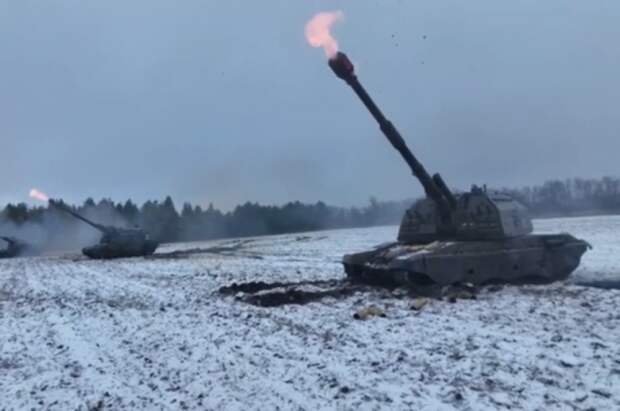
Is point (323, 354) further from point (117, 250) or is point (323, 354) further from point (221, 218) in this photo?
point (221, 218)

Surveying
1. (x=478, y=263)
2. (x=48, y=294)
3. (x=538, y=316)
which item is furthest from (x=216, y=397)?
(x=48, y=294)

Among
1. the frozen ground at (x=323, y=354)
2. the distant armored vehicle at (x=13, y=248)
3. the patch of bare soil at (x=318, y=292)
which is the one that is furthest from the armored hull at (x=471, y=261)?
the distant armored vehicle at (x=13, y=248)

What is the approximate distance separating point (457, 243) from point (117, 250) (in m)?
32.6

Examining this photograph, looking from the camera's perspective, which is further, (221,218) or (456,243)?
(221,218)

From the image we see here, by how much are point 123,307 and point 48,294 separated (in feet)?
17.6

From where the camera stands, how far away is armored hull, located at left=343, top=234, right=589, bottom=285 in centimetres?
1520

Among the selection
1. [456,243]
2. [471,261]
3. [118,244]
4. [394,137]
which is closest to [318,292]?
[456,243]

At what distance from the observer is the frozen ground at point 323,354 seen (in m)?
6.86

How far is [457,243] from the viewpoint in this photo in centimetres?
1567

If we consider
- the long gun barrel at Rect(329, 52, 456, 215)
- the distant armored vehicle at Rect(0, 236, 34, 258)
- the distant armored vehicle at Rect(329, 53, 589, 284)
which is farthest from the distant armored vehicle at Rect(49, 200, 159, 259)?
the long gun barrel at Rect(329, 52, 456, 215)

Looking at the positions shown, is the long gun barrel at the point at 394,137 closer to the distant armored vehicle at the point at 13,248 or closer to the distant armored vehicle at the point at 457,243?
the distant armored vehicle at the point at 457,243

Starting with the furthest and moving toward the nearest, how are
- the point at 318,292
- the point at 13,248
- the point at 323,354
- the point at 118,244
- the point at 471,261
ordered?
the point at 13,248
the point at 118,244
the point at 471,261
the point at 318,292
the point at 323,354

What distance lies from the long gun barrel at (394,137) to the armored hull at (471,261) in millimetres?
1509

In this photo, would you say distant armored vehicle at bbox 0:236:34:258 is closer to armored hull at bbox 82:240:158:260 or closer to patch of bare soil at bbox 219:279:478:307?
armored hull at bbox 82:240:158:260
